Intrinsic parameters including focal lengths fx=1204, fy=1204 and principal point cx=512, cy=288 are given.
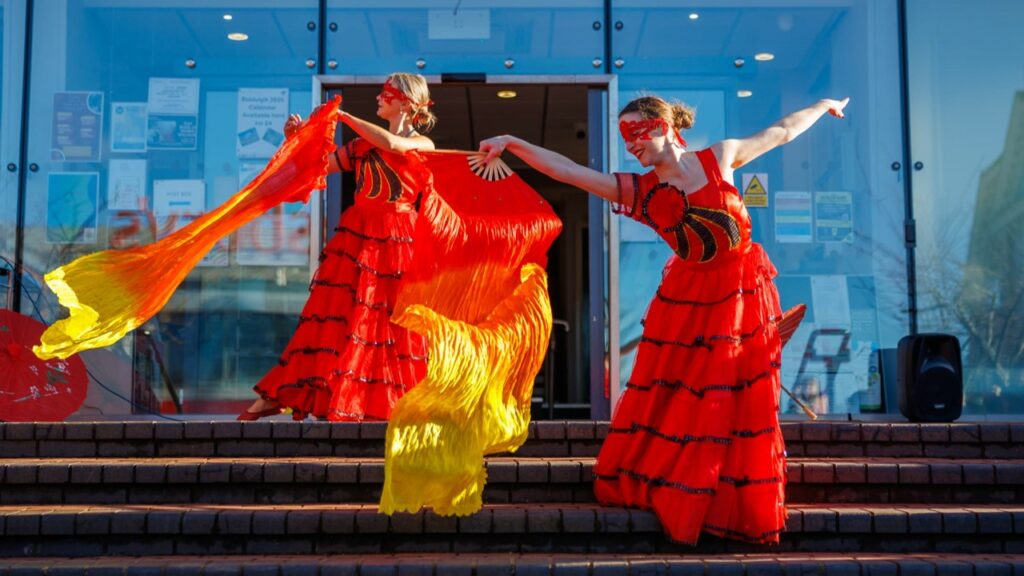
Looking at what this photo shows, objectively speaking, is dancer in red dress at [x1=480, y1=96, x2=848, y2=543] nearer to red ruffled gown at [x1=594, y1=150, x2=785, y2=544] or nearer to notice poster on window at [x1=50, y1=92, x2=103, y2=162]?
red ruffled gown at [x1=594, y1=150, x2=785, y2=544]

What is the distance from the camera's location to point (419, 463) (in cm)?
462

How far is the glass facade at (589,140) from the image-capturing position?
8445mm

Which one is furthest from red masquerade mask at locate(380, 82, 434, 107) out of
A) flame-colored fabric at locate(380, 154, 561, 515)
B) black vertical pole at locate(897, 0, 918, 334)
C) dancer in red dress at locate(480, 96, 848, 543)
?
black vertical pole at locate(897, 0, 918, 334)

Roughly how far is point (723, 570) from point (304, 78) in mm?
5424

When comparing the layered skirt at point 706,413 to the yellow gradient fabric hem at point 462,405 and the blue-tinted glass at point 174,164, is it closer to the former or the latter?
the yellow gradient fabric hem at point 462,405

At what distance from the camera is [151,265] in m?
5.61

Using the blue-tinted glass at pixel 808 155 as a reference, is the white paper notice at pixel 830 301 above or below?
below

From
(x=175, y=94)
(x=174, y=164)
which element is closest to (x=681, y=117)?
(x=174, y=164)

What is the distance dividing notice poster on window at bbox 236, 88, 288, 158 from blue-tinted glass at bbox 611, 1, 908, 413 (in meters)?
2.44

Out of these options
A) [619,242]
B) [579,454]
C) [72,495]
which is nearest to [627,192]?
[579,454]

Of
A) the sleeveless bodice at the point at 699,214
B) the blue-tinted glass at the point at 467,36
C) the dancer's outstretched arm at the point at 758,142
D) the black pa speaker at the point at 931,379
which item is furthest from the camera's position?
the blue-tinted glass at the point at 467,36

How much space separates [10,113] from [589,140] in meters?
4.13

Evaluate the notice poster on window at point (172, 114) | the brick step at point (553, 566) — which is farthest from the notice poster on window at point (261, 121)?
the brick step at point (553, 566)

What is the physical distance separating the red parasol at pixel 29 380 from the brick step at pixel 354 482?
6.54 feet
